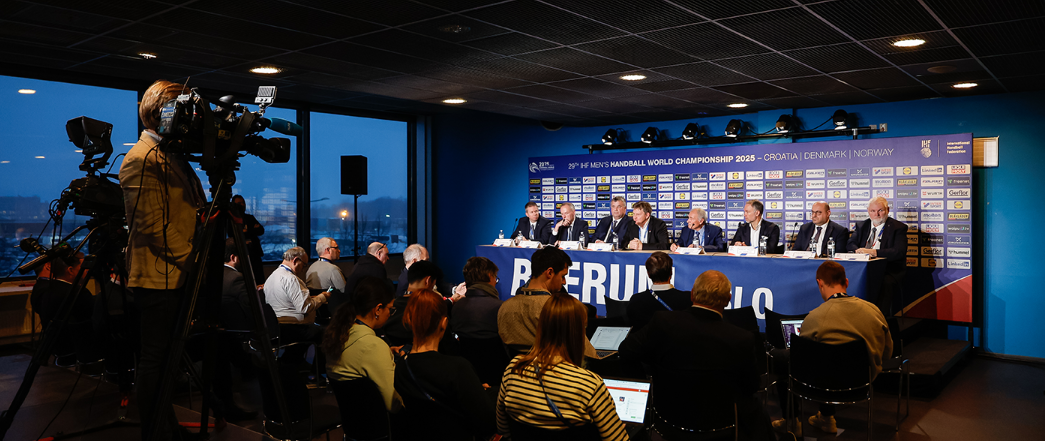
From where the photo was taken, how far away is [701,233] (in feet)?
26.1

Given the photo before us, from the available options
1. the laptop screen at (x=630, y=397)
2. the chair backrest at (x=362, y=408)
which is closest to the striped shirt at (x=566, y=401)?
the laptop screen at (x=630, y=397)

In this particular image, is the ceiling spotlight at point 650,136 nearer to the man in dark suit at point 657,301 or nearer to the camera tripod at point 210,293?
the man in dark suit at point 657,301

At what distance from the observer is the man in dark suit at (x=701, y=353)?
8.77 feet

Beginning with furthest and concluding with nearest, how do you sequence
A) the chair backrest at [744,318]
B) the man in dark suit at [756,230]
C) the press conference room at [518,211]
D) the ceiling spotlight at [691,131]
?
the ceiling spotlight at [691,131] → the man in dark suit at [756,230] → the chair backrest at [744,318] → the press conference room at [518,211]

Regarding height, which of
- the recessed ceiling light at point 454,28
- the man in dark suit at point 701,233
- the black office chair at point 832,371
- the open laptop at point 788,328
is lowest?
the black office chair at point 832,371

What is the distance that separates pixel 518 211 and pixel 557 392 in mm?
8486

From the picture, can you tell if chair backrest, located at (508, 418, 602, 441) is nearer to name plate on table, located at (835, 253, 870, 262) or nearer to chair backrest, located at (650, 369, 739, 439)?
chair backrest, located at (650, 369, 739, 439)

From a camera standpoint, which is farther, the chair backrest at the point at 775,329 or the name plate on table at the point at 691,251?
the name plate on table at the point at 691,251

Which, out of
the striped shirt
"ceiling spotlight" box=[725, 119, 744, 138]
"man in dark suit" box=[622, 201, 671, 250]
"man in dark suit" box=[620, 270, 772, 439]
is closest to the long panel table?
"man in dark suit" box=[622, 201, 671, 250]

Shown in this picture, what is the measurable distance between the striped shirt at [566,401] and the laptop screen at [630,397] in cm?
61

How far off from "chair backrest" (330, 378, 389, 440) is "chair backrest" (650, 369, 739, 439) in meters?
1.10

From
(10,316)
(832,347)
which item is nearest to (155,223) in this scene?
(832,347)

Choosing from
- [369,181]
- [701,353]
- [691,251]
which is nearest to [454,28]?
[701,353]

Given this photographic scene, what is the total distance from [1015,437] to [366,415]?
4062mm
